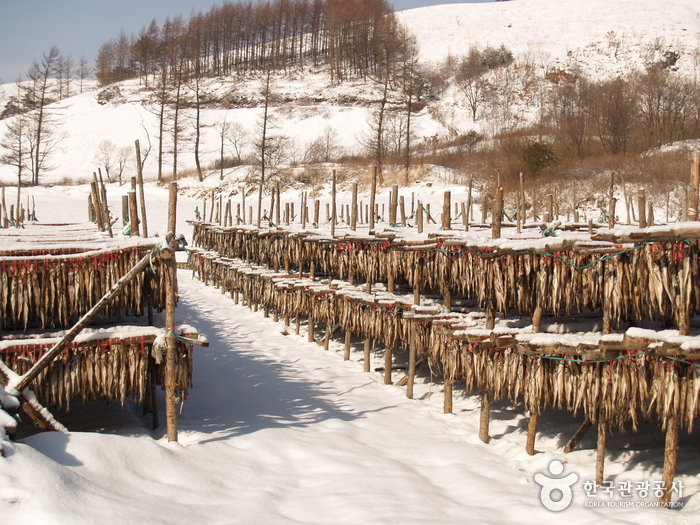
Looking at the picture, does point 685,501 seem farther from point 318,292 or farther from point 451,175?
point 451,175

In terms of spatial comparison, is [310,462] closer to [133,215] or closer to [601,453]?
[601,453]

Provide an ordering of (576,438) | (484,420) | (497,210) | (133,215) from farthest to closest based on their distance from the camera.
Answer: (133,215) → (497,210) → (484,420) → (576,438)

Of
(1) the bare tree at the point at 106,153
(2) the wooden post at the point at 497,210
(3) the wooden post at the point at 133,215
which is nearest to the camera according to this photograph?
(2) the wooden post at the point at 497,210

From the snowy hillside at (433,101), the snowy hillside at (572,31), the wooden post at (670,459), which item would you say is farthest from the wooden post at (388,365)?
the snowy hillside at (572,31)

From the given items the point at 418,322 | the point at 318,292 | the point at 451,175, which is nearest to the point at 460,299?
the point at 418,322

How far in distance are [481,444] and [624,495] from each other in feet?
7.03

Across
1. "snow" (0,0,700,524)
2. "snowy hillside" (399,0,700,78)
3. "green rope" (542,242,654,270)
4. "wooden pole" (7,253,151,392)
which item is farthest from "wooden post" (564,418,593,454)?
"snowy hillside" (399,0,700,78)

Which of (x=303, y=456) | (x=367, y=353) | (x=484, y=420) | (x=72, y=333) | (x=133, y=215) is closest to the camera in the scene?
(x=72, y=333)

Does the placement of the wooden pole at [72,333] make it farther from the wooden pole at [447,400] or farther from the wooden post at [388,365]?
the wooden post at [388,365]

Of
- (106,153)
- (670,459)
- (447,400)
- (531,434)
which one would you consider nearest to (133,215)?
(447,400)

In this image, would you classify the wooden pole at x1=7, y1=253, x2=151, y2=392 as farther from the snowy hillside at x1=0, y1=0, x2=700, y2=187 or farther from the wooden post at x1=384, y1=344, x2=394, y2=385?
the snowy hillside at x1=0, y1=0, x2=700, y2=187

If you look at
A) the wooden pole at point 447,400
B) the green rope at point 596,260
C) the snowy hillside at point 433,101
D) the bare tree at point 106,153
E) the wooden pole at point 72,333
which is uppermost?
the snowy hillside at point 433,101

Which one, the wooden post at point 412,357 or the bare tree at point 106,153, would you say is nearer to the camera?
the wooden post at point 412,357

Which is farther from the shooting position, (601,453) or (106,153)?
(106,153)
